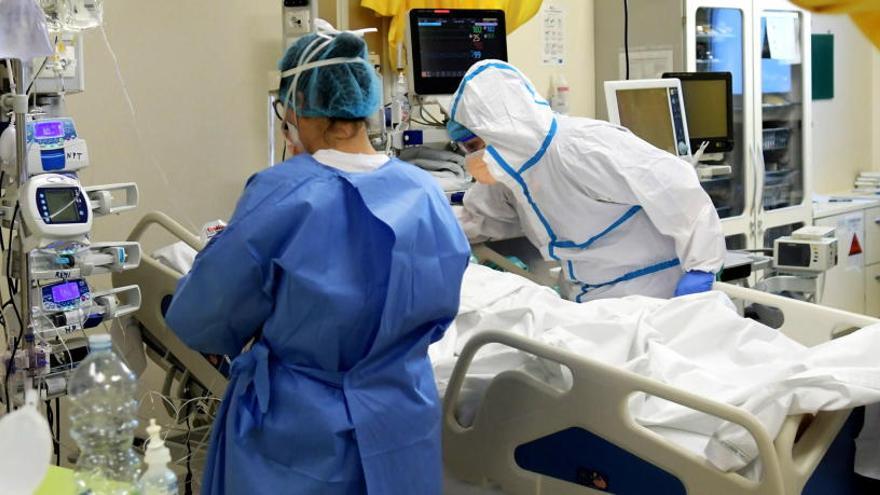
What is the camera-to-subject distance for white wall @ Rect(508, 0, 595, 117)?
16.5 feet

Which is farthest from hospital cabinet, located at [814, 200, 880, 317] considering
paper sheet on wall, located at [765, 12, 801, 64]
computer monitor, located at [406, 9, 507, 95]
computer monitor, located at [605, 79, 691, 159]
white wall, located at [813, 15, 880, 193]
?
computer monitor, located at [406, 9, 507, 95]

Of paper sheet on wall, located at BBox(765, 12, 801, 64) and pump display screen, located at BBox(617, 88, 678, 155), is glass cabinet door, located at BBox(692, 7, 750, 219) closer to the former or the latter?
paper sheet on wall, located at BBox(765, 12, 801, 64)

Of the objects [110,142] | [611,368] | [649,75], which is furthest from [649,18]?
[611,368]

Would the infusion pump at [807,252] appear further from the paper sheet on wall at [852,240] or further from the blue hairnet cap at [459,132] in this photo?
the paper sheet on wall at [852,240]

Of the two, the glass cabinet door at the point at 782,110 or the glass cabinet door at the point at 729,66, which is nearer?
the glass cabinet door at the point at 729,66

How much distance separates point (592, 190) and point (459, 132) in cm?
47

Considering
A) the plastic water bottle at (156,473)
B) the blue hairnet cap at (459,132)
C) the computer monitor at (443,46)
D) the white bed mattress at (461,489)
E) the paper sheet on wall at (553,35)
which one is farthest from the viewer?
the paper sheet on wall at (553,35)

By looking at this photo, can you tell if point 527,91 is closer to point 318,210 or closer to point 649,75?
point 318,210

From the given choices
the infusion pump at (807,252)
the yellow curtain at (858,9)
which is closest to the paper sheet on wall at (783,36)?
the infusion pump at (807,252)

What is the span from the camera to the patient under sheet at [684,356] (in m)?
2.26

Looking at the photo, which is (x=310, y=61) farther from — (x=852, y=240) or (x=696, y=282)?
(x=852, y=240)

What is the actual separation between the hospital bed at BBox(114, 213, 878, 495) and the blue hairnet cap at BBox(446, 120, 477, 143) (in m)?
0.92

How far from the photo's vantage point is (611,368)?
93.4 inches

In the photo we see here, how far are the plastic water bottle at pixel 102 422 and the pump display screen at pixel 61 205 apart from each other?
825 millimetres
